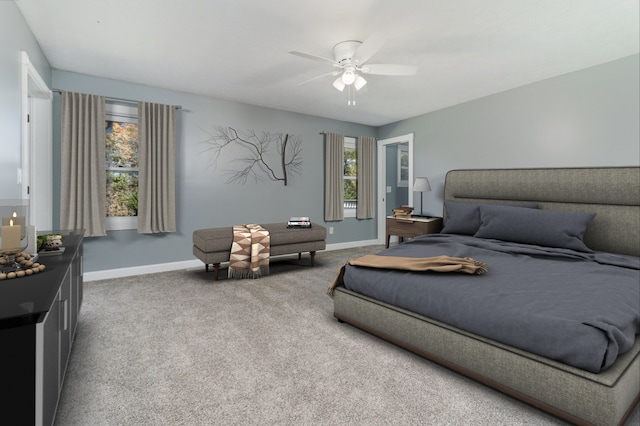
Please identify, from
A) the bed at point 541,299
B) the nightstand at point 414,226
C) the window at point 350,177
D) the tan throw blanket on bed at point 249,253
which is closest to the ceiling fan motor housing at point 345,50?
the bed at point 541,299

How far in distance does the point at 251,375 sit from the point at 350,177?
4750 mm

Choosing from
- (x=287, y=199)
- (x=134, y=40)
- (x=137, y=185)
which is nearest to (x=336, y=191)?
(x=287, y=199)

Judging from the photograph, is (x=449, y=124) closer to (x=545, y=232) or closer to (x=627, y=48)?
(x=627, y=48)

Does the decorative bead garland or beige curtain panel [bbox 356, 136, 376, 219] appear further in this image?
beige curtain panel [bbox 356, 136, 376, 219]

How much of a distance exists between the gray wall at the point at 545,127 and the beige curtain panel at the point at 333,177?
4.84 ft

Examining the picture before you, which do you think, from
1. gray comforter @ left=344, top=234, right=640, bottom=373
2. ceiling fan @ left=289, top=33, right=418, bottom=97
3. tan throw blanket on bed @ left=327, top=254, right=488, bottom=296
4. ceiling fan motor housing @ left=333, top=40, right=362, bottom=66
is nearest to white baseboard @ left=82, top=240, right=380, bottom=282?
Result: gray comforter @ left=344, top=234, right=640, bottom=373

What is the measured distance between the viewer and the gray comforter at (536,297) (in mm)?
1426

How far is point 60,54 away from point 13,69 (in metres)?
1.04

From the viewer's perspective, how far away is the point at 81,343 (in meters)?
2.25

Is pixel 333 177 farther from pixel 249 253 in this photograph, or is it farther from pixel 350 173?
pixel 249 253

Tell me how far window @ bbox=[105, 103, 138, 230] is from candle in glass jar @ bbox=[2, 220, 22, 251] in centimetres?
267

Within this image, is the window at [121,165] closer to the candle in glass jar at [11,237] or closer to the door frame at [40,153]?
the door frame at [40,153]

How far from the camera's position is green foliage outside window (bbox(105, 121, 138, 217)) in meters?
4.04

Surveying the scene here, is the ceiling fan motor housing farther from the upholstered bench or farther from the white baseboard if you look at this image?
the white baseboard
